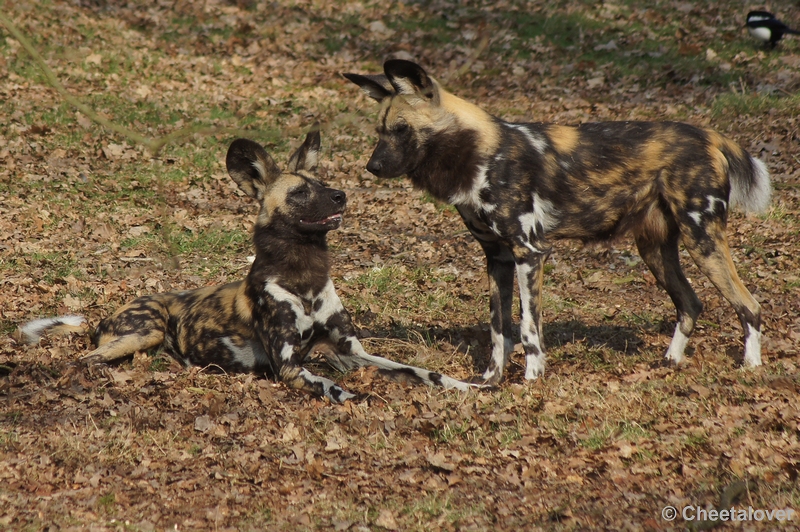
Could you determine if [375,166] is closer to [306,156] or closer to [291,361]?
[306,156]

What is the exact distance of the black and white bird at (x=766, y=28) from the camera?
49.2ft

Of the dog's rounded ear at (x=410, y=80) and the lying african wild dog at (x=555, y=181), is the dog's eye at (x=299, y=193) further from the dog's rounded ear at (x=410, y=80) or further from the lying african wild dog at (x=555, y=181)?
the dog's rounded ear at (x=410, y=80)

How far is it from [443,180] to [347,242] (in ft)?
11.2

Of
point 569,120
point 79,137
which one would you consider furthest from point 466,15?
point 79,137

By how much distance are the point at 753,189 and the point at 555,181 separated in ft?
4.99

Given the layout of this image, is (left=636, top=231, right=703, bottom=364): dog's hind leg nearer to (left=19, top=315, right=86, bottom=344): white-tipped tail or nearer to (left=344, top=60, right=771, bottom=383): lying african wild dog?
(left=344, top=60, right=771, bottom=383): lying african wild dog

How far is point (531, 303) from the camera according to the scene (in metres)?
6.14

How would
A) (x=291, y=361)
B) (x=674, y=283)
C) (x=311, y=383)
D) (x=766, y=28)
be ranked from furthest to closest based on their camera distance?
(x=766, y=28) → (x=674, y=283) → (x=291, y=361) → (x=311, y=383)

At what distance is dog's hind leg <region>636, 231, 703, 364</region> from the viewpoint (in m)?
6.39

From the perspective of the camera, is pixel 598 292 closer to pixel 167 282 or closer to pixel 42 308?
pixel 167 282

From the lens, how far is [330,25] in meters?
17.3

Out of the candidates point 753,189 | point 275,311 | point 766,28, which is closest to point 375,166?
point 275,311

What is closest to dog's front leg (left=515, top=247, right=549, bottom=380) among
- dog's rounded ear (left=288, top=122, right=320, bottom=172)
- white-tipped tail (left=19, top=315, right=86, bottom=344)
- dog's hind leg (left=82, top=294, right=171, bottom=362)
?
dog's rounded ear (left=288, top=122, right=320, bottom=172)

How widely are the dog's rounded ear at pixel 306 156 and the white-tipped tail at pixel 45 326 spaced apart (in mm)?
2197
